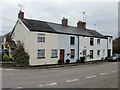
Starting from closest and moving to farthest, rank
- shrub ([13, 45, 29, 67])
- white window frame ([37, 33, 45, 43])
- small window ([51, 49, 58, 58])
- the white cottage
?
1. shrub ([13, 45, 29, 67])
2. the white cottage
3. white window frame ([37, 33, 45, 43])
4. small window ([51, 49, 58, 58])

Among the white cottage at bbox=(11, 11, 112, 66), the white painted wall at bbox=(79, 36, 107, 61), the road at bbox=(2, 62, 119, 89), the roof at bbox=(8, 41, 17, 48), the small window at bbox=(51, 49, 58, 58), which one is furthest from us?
the white painted wall at bbox=(79, 36, 107, 61)

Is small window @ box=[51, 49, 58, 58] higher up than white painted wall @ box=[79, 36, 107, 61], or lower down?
lower down

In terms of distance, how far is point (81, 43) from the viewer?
135 feet

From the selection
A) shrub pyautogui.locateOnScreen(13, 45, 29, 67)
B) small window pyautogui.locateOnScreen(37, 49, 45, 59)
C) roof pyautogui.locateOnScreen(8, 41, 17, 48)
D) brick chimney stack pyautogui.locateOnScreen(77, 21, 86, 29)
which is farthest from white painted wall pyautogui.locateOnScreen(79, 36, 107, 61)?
shrub pyautogui.locateOnScreen(13, 45, 29, 67)

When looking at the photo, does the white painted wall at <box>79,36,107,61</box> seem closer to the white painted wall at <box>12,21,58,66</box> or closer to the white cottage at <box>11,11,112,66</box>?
the white cottage at <box>11,11,112,66</box>

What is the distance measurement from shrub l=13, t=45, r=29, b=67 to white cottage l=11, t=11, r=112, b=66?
541mm

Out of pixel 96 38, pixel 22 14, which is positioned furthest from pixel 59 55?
pixel 96 38

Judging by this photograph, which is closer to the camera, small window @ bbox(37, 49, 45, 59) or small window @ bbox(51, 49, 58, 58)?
small window @ bbox(37, 49, 45, 59)

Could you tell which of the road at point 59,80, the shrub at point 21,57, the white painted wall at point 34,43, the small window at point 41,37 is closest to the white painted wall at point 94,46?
the white painted wall at point 34,43

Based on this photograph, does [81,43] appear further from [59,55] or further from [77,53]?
[59,55]

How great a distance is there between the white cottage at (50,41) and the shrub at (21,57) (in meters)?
0.54

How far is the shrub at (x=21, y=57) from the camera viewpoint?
30.7 metres

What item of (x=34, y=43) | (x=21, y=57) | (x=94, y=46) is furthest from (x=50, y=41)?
(x=94, y=46)

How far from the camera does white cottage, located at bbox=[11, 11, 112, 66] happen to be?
104 feet
